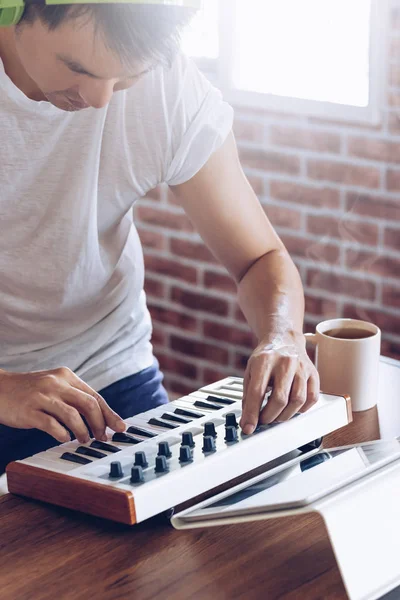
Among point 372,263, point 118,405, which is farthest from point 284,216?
point 118,405

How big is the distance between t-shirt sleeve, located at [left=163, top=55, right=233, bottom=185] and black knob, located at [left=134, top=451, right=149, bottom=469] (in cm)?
58

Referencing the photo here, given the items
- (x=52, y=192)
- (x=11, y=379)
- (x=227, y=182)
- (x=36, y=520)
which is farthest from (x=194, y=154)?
(x=36, y=520)

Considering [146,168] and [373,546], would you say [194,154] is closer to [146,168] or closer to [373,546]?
[146,168]

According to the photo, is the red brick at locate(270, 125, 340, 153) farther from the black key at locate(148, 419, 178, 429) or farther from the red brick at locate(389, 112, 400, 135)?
the black key at locate(148, 419, 178, 429)

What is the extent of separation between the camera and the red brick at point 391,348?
103 inches

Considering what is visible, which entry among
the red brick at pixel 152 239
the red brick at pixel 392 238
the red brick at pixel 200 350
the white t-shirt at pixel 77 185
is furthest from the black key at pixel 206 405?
the red brick at pixel 152 239

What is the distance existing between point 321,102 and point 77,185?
134cm

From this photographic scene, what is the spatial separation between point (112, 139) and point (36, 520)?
2.09 ft

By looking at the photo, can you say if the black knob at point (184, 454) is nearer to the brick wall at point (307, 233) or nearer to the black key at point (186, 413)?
the black key at point (186, 413)

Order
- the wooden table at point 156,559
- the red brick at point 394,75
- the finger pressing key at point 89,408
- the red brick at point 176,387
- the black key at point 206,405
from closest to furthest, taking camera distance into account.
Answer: the wooden table at point 156,559
the finger pressing key at point 89,408
the black key at point 206,405
the red brick at point 394,75
the red brick at point 176,387

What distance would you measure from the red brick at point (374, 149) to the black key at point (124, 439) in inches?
61.0

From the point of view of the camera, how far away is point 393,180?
2.53 metres

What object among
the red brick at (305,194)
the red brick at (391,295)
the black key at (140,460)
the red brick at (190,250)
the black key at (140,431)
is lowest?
the red brick at (391,295)

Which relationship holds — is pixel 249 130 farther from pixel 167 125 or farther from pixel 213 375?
pixel 167 125
